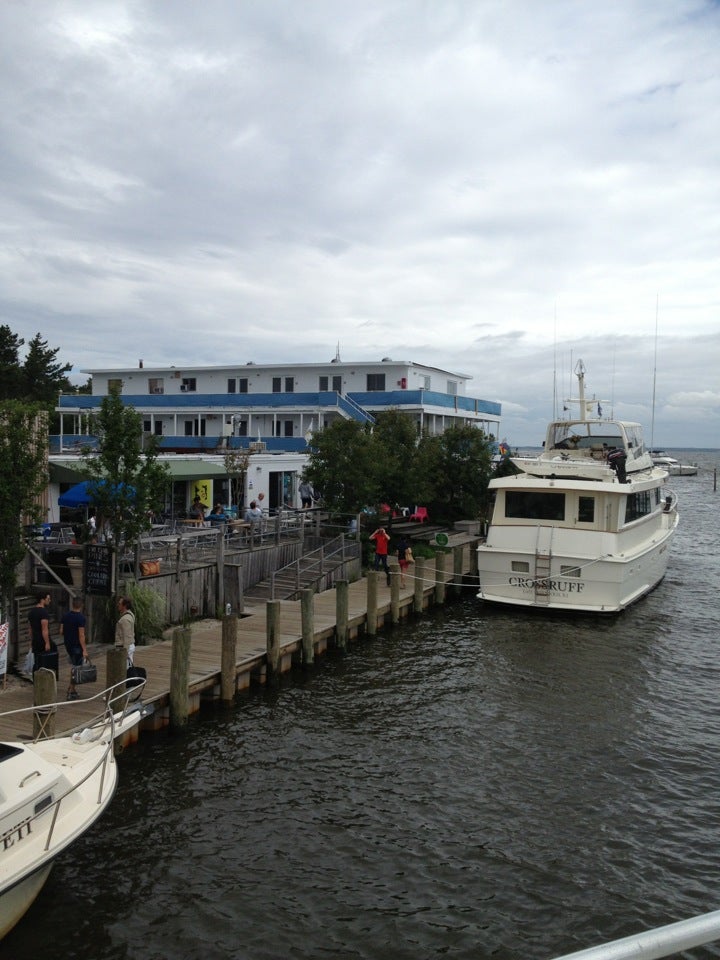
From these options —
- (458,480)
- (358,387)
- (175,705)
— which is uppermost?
(358,387)

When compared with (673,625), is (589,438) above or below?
above

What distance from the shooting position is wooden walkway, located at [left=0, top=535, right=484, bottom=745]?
13.4 meters

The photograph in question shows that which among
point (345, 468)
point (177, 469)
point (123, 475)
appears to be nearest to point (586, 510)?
point (345, 468)

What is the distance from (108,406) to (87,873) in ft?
33.4

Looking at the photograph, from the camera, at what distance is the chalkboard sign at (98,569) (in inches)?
667

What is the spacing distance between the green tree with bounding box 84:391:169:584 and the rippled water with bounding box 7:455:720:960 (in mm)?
4577

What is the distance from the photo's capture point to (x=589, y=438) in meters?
30.8

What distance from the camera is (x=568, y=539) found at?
2438 cm

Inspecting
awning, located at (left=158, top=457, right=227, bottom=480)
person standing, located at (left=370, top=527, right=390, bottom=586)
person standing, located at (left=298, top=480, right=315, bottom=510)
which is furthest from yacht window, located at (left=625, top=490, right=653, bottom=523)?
awning, located at (left=158, top=457, right=227, bottom=480)

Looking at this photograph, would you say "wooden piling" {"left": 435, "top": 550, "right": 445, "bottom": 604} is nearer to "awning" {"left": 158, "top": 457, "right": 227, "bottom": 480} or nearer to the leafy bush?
"awning" {"left": 158, "top": 457, "right": 227, "bottom": 480}

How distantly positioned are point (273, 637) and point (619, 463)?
14155mm

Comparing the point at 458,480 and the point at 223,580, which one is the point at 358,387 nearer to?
the point at 458,480

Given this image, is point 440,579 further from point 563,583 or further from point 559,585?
point 563,583

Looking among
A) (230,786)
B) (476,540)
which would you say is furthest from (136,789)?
(476,540)
